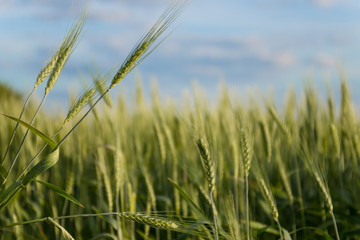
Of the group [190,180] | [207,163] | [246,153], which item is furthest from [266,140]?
[207,163]

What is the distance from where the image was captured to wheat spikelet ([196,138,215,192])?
3.62 feet

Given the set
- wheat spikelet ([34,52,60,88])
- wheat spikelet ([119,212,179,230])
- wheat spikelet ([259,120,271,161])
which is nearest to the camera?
wheat spikelet ([119,212,179,230])

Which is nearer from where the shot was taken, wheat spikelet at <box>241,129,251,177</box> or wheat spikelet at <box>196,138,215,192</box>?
wheat spikelet at <box>196,138,215,192</box>

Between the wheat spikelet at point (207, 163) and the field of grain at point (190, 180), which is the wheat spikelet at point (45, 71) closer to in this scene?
the field of grain at point (190, 180)

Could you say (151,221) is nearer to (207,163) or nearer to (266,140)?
(207,163)

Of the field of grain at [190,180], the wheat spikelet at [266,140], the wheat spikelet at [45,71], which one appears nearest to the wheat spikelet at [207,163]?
the field of grain at [190,180]

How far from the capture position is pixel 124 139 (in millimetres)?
2617

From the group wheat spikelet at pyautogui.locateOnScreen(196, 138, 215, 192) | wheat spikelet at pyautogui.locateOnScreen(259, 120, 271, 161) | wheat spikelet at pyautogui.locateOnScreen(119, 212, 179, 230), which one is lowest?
wheat spikelet at pyautogui.locateOnScreen(119, 212, 179, 230)

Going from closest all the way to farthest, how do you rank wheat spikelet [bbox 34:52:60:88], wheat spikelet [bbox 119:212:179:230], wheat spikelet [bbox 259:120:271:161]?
wheat spikelet [bbox 119:212:179:230]
wheat spikelet [bbox 34:52:60:88]
wheat spikelet [bbox 259:120:271:161]

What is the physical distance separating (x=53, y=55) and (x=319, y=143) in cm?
182

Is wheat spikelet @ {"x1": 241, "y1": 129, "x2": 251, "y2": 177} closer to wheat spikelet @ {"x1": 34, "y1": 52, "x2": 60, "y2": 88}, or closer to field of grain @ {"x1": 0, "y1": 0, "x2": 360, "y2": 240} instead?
field of grain @ {"x1": 0, "y1": 0, "x2": 360, "y2": 240}

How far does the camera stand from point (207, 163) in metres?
1.11

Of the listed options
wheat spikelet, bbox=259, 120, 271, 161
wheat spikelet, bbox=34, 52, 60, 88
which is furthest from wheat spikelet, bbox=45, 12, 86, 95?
wheat spikelet, bbox=259, 120, 271, 161

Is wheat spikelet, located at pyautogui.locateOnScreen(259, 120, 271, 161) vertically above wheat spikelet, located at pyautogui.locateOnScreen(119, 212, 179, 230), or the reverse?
wheat spikelet, located at pyautogui.locateOnScreen(259, 120, 271, 161)
